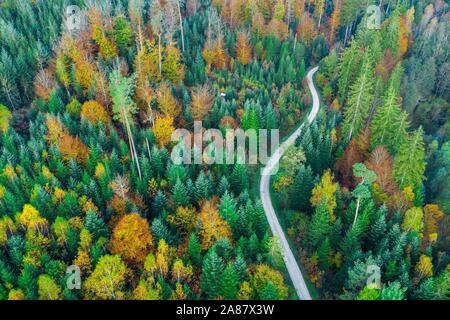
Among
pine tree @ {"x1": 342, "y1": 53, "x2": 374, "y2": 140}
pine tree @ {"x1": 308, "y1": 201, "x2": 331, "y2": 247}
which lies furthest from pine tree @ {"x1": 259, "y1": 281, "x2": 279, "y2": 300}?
pine tree @ {"x1": 342, "y1": 53, "x2": 374, "y2": 140}

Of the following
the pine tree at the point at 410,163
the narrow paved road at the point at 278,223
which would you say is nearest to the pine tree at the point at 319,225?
the narrow paved road at the point at 278,223

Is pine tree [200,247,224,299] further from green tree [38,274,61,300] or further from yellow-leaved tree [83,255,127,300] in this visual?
green tree [38,274,61,300]

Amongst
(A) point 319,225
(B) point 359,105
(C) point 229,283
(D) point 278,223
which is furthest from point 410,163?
(C) point 229,283

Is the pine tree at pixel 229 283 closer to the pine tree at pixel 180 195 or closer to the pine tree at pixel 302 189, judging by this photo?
the pine tree at pixel 180 195

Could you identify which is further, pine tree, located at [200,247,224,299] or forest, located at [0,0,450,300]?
forest, located at [0,0,450,300]
